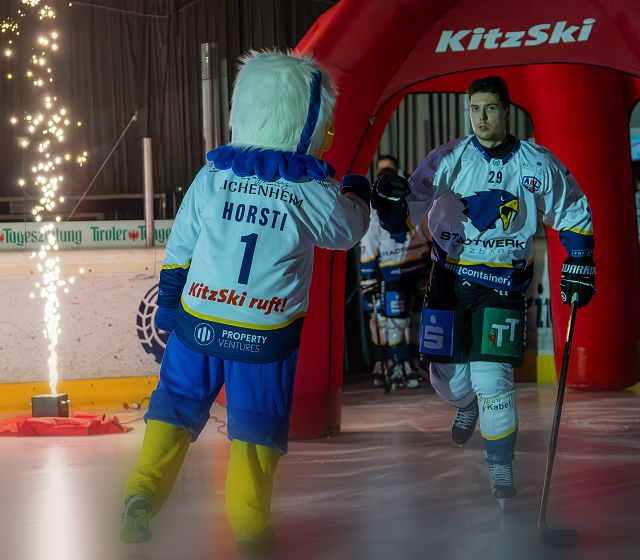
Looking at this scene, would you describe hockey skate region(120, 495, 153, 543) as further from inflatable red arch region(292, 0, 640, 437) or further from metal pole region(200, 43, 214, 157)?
metal pole region(200, 43, 214, 157)

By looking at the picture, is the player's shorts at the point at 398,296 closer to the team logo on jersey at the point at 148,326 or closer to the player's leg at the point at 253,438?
the team logo on jersey at the point at 148,326

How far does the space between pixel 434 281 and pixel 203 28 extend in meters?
4.14

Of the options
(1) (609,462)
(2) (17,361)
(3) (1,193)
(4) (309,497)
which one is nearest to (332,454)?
(4) (309,497)

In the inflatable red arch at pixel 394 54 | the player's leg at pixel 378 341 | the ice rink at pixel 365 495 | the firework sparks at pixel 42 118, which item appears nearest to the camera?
the ice rink at pixel 365 495

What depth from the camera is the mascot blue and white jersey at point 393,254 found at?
679cm

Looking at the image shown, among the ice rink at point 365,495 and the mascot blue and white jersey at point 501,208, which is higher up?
the mascot blue and white jersey at point 501,208

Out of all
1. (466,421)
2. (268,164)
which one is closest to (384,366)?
(466,421)

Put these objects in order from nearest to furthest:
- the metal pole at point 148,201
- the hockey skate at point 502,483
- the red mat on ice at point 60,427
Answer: the hockey skate at point 502,483, the red mat on ice at point 60,427, the metal pole at point 148,201

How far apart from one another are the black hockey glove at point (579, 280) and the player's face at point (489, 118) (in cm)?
51

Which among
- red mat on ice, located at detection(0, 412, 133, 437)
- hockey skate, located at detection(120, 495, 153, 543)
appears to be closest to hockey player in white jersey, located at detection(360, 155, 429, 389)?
red mat on ice, located at detection(0, 412, 133, 437)

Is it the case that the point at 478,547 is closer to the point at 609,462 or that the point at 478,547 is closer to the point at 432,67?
the point at 609,462

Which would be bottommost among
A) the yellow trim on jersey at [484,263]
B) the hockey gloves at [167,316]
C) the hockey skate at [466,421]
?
the hockey skate at [466,421]

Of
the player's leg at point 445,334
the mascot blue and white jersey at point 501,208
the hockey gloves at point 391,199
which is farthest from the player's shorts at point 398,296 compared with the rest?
the hockey gloves at point 391,199

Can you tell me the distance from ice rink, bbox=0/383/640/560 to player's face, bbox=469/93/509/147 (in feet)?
4.25
